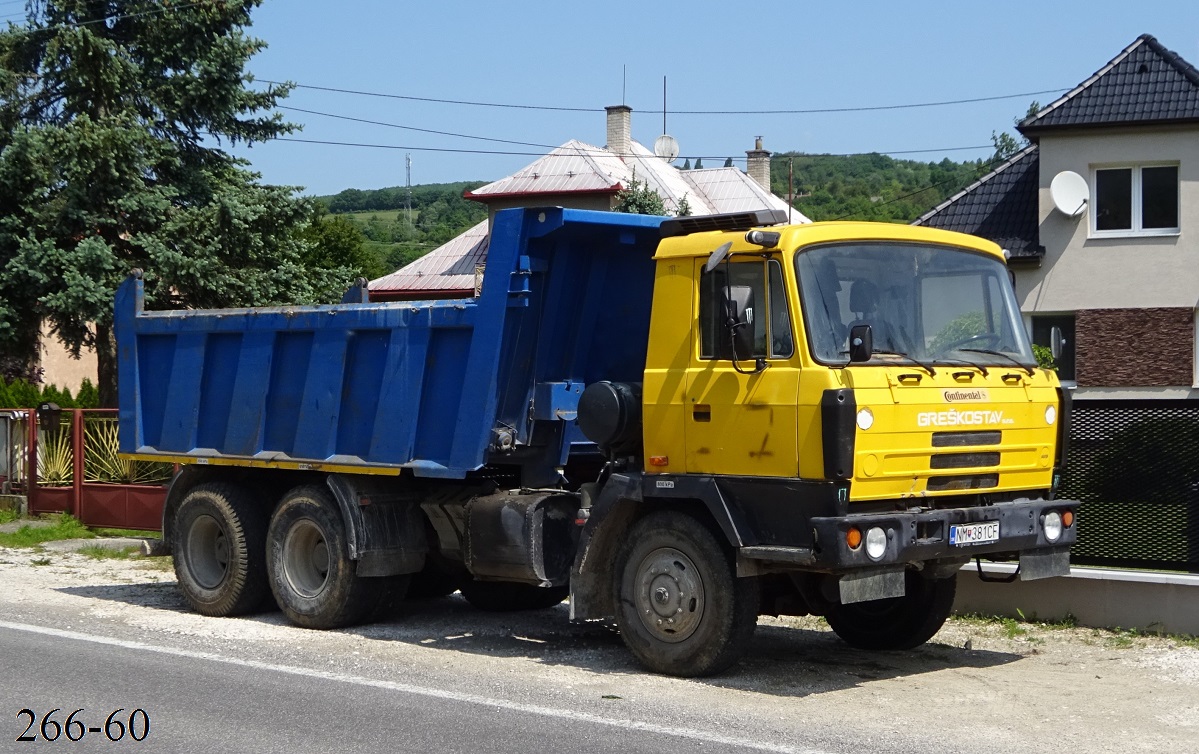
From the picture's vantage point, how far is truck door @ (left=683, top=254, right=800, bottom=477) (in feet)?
26.1

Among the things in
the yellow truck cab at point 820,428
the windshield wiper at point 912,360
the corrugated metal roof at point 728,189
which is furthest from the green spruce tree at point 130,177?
the corrugated metal roof at point 728,189

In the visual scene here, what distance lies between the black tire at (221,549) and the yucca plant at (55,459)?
732cm

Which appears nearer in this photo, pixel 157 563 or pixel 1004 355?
pixel 1004 355

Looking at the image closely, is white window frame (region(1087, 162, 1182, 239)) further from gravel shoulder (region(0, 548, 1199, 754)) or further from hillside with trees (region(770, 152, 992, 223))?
hillside with trees (region(770, 152, 992, 223))

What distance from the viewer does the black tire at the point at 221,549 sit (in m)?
11.3

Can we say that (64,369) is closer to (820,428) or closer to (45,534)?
(45,534)

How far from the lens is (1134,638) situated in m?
9.72

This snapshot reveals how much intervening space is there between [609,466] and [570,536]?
72 cm

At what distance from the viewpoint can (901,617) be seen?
9570 millimetres

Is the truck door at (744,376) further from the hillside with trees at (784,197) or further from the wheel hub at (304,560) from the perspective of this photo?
the hillside with trees at (784,197)

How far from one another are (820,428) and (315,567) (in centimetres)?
490

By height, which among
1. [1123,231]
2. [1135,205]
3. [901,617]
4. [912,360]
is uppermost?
[1135,205]

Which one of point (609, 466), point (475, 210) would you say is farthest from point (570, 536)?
point (475, 210)

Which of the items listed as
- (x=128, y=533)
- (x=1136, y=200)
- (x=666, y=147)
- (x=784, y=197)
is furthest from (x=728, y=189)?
(x=128, y=533)
